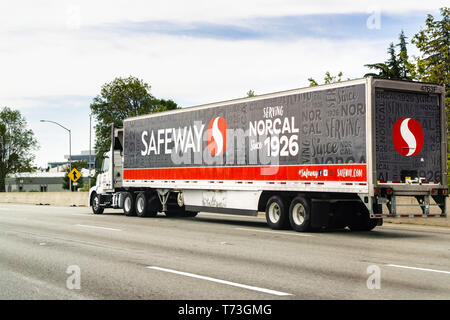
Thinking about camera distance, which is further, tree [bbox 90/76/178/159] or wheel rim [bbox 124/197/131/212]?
tree [bbox 90/76/178/159]

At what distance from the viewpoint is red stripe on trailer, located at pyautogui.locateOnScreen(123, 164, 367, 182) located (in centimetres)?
1538

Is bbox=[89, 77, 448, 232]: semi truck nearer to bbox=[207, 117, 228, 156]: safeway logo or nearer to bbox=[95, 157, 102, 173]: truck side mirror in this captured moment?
bbox=[207, 117, 228, 156]: safeway logo

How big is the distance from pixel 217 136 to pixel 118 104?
199ft

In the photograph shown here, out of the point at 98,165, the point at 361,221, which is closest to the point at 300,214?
the point at 361,221

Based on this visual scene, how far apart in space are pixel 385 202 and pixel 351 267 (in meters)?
5.49

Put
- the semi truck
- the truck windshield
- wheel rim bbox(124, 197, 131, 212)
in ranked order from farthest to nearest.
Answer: the truck windshield, wheel rim bbox(124, 197, 131, 212), the semi truck

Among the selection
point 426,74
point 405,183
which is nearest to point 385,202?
point 405,183

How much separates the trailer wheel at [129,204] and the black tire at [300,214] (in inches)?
407

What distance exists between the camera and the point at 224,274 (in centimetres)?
918

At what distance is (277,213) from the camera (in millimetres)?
17766

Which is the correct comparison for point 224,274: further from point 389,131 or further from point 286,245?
point 389,131

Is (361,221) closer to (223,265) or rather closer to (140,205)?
(223,265)

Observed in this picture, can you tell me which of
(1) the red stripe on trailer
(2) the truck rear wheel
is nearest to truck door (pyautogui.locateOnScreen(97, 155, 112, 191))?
(2) the truck rear wheel

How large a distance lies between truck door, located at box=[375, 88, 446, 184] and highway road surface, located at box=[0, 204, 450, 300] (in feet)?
5.53
